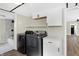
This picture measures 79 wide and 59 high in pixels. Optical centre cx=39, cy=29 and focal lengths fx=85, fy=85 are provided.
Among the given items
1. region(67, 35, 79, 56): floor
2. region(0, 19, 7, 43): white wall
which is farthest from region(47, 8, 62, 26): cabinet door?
region(0, 19, 7, 43): white wall

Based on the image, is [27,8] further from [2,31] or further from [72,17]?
[72,17]

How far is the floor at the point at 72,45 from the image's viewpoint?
3.33 ft

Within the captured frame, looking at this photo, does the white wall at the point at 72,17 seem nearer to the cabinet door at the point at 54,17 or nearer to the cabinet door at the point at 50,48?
the cabinet door at the point at 54,17

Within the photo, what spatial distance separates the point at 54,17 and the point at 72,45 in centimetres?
40

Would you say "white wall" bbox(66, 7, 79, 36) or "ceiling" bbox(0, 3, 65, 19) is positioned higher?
"ceiling" bbox(0, 3, 65, 19)

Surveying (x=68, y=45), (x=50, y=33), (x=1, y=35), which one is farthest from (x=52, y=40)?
(x=1, y=35)

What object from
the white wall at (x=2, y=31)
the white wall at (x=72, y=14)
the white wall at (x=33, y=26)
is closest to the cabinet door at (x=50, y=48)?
the white wall at (x=33, y=26)

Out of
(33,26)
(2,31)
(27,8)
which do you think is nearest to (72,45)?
(33,26)

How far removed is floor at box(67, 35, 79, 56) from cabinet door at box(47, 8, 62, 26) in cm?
22

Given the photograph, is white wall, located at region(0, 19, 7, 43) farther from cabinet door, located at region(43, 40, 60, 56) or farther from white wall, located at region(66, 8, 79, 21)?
white wall, located at region(66, 8, 79, 21)

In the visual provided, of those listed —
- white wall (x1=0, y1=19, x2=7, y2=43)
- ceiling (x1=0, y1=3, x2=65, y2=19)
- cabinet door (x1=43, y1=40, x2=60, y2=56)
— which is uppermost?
ceiling (x1=0, y1=3, x2=65, y2=19)

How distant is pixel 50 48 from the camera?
1093 mm

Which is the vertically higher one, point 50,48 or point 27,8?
point 27,8

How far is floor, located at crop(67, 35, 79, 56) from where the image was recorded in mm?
1015
